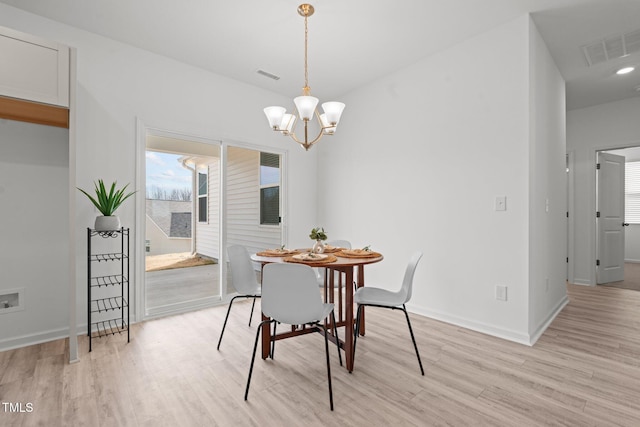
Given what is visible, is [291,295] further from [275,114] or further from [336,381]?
[275,114]

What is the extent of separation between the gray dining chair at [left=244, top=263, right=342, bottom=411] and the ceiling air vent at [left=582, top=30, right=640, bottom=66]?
3.76 meters

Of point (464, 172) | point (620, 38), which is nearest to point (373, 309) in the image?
point (464, 172)

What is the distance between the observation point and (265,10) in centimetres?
267

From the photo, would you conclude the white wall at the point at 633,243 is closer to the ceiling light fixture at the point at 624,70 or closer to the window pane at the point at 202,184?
the ceiling light fixture at the point at 624,70

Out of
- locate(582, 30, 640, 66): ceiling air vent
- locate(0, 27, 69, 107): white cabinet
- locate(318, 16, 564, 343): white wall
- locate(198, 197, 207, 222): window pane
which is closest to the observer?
locate(0, 27, 69, 107): white cabinet

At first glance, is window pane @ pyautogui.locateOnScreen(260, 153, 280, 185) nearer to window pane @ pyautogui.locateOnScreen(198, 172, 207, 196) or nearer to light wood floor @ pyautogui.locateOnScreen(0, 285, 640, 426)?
window pane @ pyautogui.locateOnScreen(198, 172, 207, 196)

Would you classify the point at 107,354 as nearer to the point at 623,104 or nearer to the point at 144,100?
the point at 144,100

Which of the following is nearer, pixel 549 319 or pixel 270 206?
pixel 549 319

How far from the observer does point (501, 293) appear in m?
2.91

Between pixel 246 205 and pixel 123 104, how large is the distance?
5.85ft

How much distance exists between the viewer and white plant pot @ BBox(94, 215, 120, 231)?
8.77 feet

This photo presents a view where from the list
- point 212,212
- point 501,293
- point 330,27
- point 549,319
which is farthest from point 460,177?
point 212,212

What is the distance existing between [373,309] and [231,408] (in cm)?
214

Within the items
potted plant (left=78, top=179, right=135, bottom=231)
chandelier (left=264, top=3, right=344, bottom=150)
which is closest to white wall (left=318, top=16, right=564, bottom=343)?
chandelier (left=264, top=3, right=344, bottom=150)
